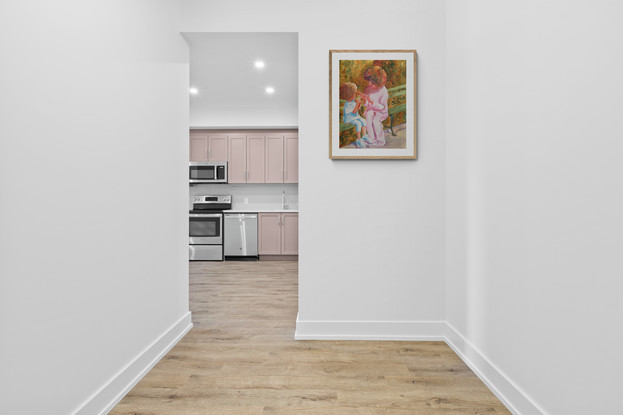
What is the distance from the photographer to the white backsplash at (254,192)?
21.3ft

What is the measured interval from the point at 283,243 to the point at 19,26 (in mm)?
5003

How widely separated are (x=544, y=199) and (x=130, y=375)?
212cm

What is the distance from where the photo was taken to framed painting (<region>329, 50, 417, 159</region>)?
2.52 metres

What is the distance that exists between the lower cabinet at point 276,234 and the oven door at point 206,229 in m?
0.66

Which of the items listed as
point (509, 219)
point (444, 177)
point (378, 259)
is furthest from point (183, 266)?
point (509, 219)

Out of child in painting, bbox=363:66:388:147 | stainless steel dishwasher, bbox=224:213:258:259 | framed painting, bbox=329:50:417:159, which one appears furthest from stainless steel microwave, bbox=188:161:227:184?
child in painting, bbox=363:66:388:147

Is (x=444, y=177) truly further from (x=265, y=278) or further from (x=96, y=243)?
(x=265, y=278)

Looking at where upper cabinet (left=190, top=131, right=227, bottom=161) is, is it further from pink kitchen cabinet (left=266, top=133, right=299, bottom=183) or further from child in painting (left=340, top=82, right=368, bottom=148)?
child in painting (left=340, top=82, right=368, bottom=148)

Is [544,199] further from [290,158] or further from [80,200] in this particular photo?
[290,158]

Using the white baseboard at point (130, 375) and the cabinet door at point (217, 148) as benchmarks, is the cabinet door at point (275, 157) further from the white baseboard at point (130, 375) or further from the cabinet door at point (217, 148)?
the white baseboard at point (130, 375)

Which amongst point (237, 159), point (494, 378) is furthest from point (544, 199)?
point (237, 159)

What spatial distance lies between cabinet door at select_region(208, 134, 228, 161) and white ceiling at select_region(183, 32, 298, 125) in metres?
0.41

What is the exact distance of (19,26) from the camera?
1200 millimetres

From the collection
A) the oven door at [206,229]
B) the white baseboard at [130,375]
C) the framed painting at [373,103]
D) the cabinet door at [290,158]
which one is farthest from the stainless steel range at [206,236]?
the framed painting at [373,103]
